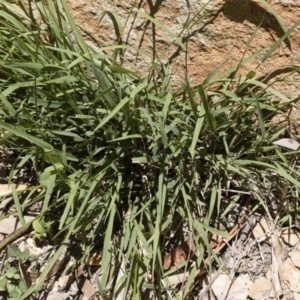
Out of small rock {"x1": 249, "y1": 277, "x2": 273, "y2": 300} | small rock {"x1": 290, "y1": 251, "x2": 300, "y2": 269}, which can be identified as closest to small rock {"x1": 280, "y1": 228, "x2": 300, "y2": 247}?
small rock {"x1": 290, "y1": 251, "x2": 300, "y2": 269}

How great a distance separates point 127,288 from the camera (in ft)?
4.42

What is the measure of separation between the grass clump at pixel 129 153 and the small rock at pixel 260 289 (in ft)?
0.55

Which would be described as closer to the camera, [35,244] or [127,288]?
[127,288]

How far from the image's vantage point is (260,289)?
4.79ft

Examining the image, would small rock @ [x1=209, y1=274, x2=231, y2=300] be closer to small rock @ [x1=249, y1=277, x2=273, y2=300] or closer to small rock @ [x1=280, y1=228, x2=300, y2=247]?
small rock @ [x1=249, y1=277, x2=273, y2=300]

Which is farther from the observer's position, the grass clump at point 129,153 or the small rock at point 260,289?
the small rock at point 260,289

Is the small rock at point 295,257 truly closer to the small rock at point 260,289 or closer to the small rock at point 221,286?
the small rock at point 260,289

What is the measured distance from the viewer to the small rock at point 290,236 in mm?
1503

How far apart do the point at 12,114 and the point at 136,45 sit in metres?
0.39

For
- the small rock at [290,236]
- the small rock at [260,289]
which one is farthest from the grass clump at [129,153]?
the small rock at [260,289]

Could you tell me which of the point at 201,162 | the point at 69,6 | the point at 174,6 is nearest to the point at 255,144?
the point at 201,162

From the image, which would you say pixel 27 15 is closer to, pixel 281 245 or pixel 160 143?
pixel 160 143

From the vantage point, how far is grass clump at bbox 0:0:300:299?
4.44 ft

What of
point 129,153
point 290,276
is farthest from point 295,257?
point 129,153
